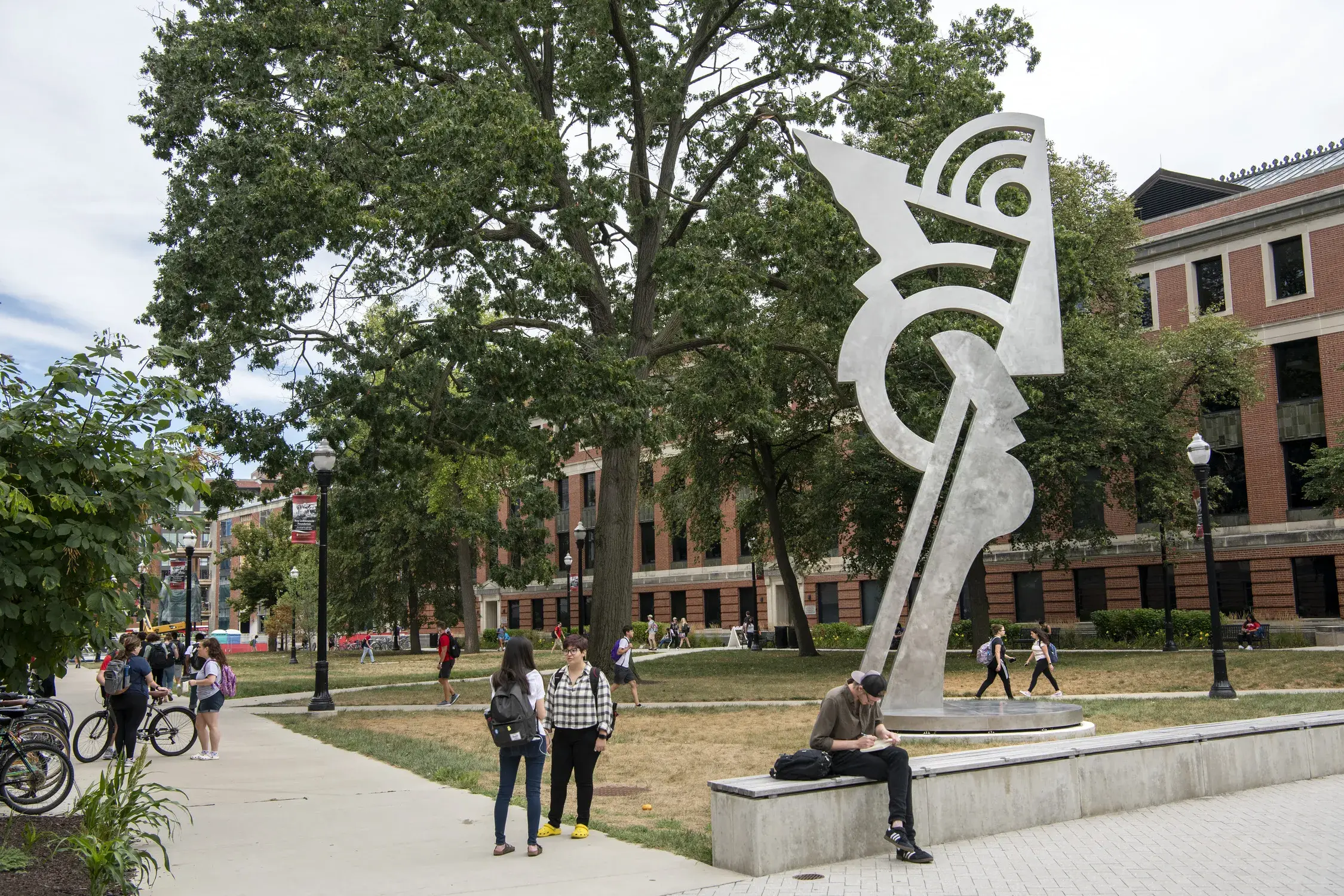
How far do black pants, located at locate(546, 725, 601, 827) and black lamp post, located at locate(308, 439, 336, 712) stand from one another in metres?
11.9

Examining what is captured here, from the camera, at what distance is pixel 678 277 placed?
2064 cm

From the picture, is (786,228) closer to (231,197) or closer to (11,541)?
(231,197)

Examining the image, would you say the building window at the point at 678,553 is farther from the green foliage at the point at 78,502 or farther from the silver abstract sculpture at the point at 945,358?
the green foliage at the point at 78,502

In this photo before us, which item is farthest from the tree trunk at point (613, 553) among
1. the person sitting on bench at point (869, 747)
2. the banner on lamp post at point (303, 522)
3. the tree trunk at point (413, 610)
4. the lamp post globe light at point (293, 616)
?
the tree trunk at point (413, 610)

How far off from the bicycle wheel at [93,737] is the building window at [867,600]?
3650 centimetres

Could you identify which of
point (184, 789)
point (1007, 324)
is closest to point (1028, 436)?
point (1007, 324)

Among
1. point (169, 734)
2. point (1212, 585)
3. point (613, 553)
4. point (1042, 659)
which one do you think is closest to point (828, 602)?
point (613, 553)

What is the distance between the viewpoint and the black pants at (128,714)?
41.9 feet

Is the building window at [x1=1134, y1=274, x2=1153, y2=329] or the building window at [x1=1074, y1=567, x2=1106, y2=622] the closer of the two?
the building window at [x1=1134, y1=274, x2=1153, y2=329]

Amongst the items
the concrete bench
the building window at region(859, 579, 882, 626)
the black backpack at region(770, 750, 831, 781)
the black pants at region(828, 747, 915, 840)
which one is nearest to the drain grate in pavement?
A: the concrete bench

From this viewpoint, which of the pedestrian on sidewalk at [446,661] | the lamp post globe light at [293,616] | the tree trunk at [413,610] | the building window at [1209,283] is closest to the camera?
the pedestrian on sidewalk at [446,661]

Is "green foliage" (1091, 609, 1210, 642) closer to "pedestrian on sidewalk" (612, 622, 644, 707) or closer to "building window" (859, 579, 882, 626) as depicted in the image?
"building window" (859, 579, 882, 626)

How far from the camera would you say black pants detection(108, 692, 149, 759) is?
1278cm

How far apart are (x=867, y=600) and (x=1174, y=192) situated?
20968 millimetres
